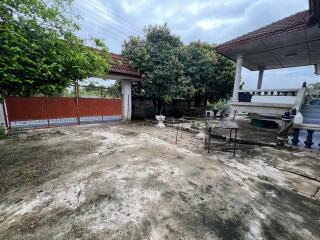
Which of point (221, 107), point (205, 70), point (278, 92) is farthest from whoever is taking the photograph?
point (221, 107)

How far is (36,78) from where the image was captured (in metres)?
2.88

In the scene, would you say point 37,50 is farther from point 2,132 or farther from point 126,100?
point 126,100

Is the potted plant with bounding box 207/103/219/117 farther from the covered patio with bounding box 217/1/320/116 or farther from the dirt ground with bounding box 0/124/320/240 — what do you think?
the dirt ground with bounding box 0/124/320/240

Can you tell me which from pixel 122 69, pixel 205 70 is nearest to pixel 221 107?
pixel 205 70

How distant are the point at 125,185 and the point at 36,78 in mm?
2467

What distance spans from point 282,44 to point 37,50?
30.5 feet

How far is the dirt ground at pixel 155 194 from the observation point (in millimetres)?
1990

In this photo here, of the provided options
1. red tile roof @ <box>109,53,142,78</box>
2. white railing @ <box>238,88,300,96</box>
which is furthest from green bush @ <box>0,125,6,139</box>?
white railing @ <box>238,88,300,96</box>

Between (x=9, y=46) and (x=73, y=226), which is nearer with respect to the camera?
(x=73, y=226)

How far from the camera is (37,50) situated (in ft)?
9.39

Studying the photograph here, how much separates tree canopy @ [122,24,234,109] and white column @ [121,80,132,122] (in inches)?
39.1

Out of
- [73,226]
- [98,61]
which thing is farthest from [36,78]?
[73,226]

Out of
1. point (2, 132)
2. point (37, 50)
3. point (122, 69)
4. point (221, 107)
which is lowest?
point (2, 132)

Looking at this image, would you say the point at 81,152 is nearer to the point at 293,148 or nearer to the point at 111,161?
the point at 111,161
